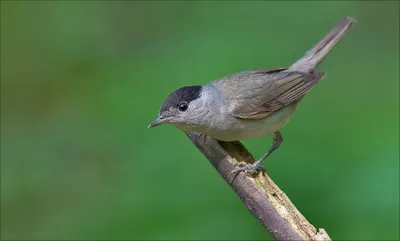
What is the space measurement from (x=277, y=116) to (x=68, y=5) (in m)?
5.10

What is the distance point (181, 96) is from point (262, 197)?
1.14m

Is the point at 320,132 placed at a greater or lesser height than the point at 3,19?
→ lesser

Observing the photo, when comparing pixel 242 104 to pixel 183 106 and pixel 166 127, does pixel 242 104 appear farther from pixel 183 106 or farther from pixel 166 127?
pixel 166 127

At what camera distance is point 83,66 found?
788 centimetres

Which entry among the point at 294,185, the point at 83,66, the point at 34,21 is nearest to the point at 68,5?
the point at 34,21

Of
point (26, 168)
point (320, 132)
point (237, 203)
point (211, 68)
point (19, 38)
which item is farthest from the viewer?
point (19, 38)

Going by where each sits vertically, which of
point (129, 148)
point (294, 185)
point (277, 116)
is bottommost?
point (294, 185)

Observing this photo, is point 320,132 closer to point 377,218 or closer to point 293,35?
point 377,218

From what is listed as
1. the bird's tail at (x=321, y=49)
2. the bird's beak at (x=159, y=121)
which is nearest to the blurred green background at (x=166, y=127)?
the bird's tail at (x=321, y=49)

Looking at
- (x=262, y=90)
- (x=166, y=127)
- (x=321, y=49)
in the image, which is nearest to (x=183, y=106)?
(x=262, y=90)

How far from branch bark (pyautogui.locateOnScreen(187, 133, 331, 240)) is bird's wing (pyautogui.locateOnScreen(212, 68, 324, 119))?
32 cm

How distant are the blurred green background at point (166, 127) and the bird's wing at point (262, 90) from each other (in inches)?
26.0

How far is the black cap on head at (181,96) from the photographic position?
4.40 meters

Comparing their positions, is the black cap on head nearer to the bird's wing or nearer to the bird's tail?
the bird's wing
